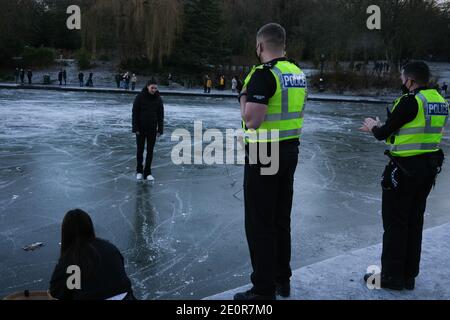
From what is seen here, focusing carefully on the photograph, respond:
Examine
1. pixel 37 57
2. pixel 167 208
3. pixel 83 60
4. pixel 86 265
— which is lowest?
pixel 167 208

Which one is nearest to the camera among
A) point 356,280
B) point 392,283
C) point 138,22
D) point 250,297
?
point 250,297

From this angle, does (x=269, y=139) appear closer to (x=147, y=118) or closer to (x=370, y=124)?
(x=370, y=124)

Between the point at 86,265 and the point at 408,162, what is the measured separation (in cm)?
237

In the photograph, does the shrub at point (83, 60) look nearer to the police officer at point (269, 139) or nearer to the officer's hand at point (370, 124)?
the officer's hand at point (370, 124)

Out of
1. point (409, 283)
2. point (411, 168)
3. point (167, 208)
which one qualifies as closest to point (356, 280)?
point (409, 283)

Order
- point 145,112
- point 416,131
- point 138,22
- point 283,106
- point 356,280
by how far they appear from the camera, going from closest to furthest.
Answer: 1. point 283,106
2. point 416,131
3. point 356,280
4. point 145,112
5. point 138,22

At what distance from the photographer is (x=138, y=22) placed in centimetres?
3844

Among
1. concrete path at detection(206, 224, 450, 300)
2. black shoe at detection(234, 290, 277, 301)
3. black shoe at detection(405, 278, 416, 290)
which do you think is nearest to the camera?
black shoe at detection(234, 290, 277, 301)

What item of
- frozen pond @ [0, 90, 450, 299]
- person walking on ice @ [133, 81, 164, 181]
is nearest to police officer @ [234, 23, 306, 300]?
frozen pond @ [0, 90, 450, 299]

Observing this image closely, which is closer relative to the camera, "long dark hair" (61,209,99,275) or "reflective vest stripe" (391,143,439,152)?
"long dark hair" (61,209,99,275)

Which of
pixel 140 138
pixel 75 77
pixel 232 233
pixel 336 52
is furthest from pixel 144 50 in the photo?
pixel 232 233

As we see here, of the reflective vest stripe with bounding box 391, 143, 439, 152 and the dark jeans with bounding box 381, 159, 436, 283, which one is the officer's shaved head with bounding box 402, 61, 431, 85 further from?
the dark jeans with bounding box 381, 159, 436, 283

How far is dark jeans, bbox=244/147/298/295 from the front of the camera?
3391 millimetres

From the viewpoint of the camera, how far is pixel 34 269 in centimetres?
488
